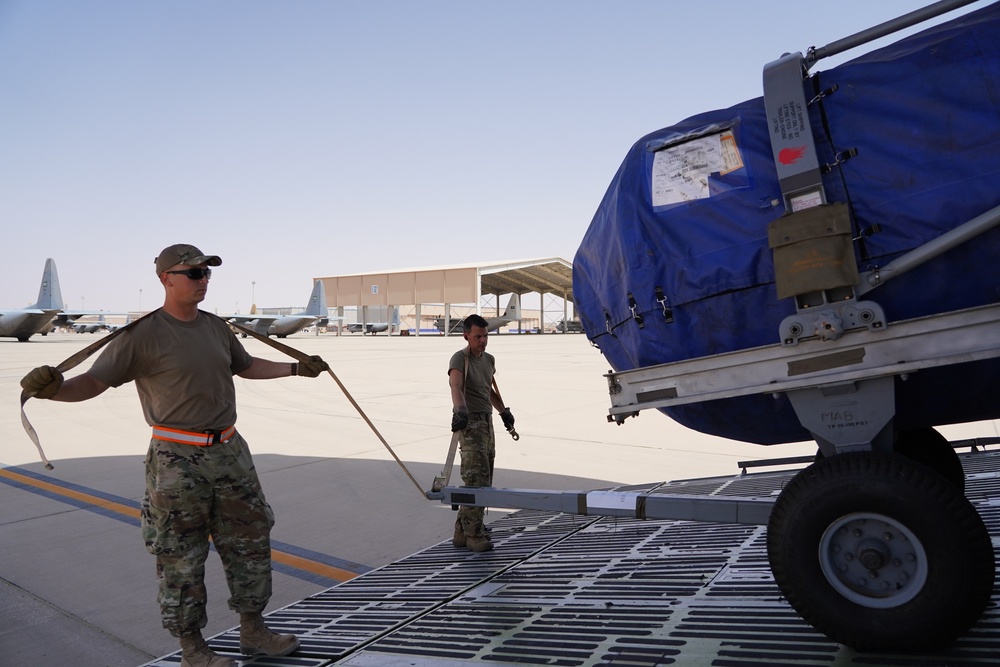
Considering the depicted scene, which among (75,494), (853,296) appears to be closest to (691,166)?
(853,296)

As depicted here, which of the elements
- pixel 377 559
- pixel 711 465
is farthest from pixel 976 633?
pixel 711 465

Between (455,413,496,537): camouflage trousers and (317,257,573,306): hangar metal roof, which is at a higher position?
(317,257,573,306): hangar metal roof

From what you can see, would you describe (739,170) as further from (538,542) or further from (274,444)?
(274,444)

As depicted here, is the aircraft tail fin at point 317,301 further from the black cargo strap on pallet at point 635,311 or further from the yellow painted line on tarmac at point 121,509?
the black cargo strap on pallet at point 635,311

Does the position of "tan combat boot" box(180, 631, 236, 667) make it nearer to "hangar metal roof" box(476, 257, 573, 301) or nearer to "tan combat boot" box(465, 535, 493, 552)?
"tan combat boot" box(465, 535, 493, 552)

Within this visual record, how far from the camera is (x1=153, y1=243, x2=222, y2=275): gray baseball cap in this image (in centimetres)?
316

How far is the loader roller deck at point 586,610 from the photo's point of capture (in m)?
2.82

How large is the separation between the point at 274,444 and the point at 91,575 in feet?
15.8

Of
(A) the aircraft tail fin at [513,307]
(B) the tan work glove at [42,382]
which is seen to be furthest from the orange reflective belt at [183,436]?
(A) the aircraft tail fin at [513,307]

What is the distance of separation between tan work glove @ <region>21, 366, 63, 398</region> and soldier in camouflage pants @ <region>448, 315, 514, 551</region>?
7.71ft

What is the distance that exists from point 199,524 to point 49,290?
47.1 m

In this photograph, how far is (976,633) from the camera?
2.66 meters

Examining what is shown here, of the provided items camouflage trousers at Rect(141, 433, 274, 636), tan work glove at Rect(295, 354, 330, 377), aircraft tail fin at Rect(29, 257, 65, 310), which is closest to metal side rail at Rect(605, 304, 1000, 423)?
tan work glove at Rect(295, 354, 330, 377)

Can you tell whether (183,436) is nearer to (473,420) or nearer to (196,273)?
(196,273)
